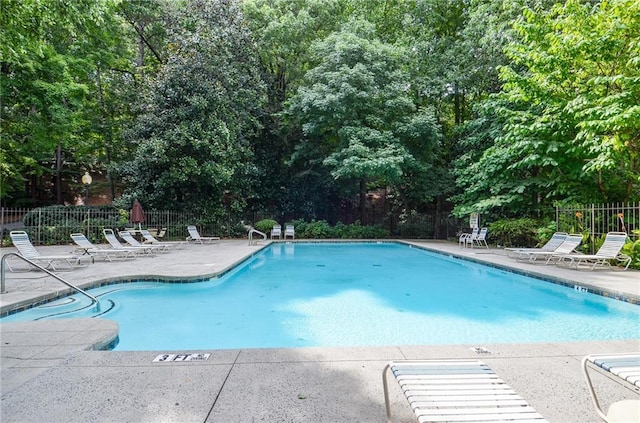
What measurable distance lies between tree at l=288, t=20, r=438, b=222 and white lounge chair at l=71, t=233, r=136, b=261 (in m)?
9.33

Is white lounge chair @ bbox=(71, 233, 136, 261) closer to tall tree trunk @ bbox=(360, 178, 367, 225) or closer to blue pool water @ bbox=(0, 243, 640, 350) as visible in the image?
blue pool water @ bbox=(0, 243, 640, 350)

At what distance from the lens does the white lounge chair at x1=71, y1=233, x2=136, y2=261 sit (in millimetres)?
9532

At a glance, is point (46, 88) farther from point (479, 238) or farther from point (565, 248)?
point (565, 248)

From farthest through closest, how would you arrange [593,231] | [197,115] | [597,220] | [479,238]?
1. [197,115]
2. [479,238]
3. [597,220]
4. [593,231]

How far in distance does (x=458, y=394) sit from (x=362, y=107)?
1697 cm

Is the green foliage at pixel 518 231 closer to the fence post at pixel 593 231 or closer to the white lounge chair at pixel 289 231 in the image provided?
the fence post at pixel 593 231

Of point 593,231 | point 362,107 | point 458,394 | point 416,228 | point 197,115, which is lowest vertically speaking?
point 458,394

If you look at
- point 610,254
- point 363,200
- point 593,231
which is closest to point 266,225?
point 363,200

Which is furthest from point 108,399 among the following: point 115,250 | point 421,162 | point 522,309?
point 421,162

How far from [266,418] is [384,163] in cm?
1425

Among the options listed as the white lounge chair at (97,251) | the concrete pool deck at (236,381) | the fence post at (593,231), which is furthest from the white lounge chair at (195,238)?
the fence post at (593,231)

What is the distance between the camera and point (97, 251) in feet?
31.2

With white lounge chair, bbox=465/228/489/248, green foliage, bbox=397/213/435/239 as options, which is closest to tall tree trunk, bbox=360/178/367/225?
green foliage, bbox=397/213/435/239

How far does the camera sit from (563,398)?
2375 mm
